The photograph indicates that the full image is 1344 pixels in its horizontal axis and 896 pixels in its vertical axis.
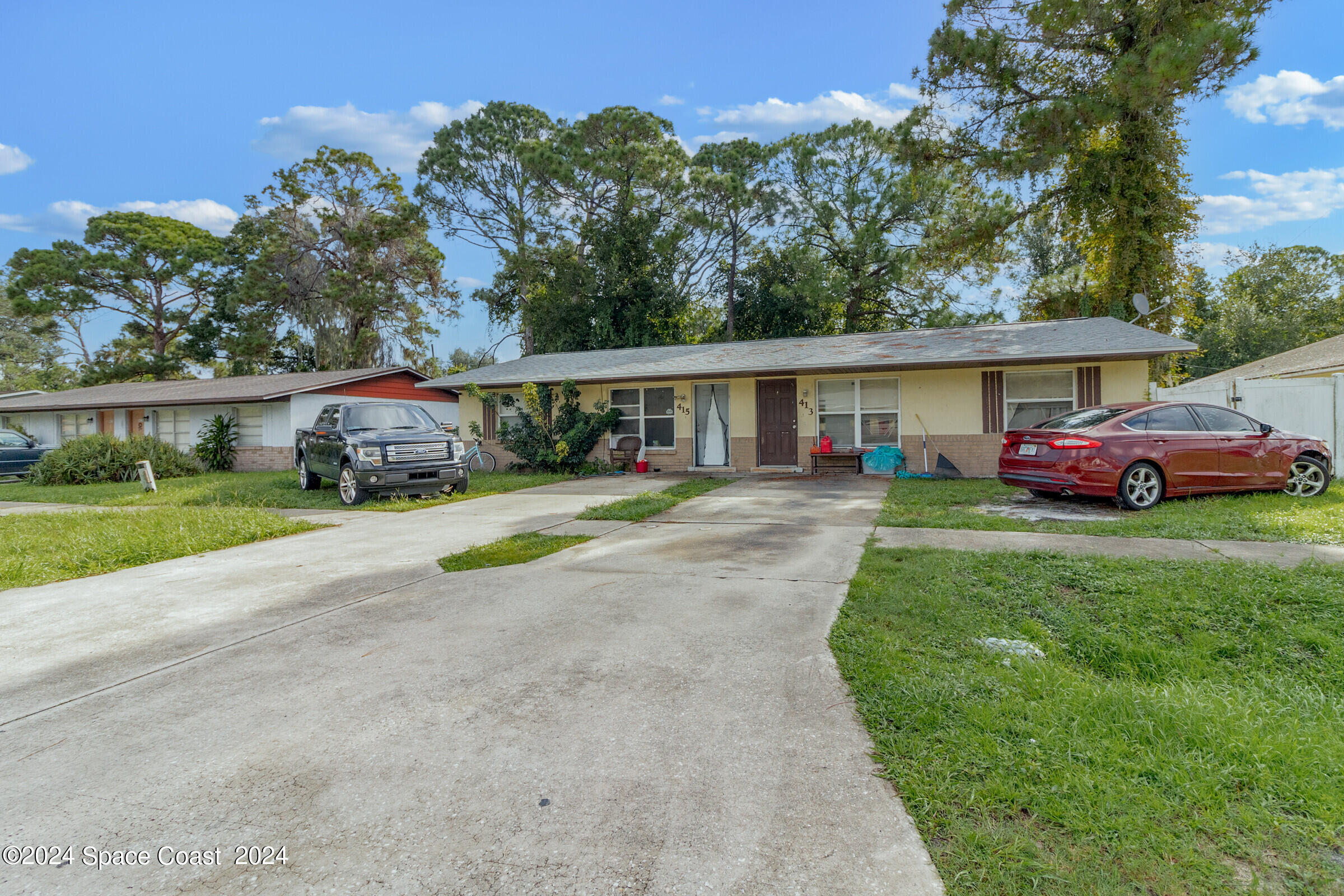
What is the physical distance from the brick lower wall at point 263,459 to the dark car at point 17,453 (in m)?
5.06

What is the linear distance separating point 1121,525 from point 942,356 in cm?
696

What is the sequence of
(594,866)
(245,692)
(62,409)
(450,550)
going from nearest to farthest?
1. (594,866)
2. (245,692)
3. (450,550)
4. (62,409)

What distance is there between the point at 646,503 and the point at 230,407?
18.7 meters

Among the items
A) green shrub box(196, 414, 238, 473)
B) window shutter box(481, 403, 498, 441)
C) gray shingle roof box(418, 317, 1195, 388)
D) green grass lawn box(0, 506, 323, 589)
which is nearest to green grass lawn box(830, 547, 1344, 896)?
green grass lawn box(0, 506, 323, 589)

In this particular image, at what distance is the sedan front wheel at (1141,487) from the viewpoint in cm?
824

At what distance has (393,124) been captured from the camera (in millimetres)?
30938

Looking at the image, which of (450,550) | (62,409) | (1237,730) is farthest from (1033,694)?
(62,409)

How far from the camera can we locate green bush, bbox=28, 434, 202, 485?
1648 centimetres

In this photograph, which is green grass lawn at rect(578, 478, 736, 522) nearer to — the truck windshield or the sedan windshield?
the truck windshield

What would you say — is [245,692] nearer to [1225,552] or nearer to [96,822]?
[96,822]

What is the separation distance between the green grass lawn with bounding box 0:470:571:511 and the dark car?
1448 mm

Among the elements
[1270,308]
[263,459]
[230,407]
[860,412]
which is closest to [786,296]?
[860,412]

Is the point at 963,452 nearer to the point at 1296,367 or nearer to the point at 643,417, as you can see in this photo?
the point at 643,417

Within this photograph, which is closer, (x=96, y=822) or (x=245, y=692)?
(x=96, y=822)
